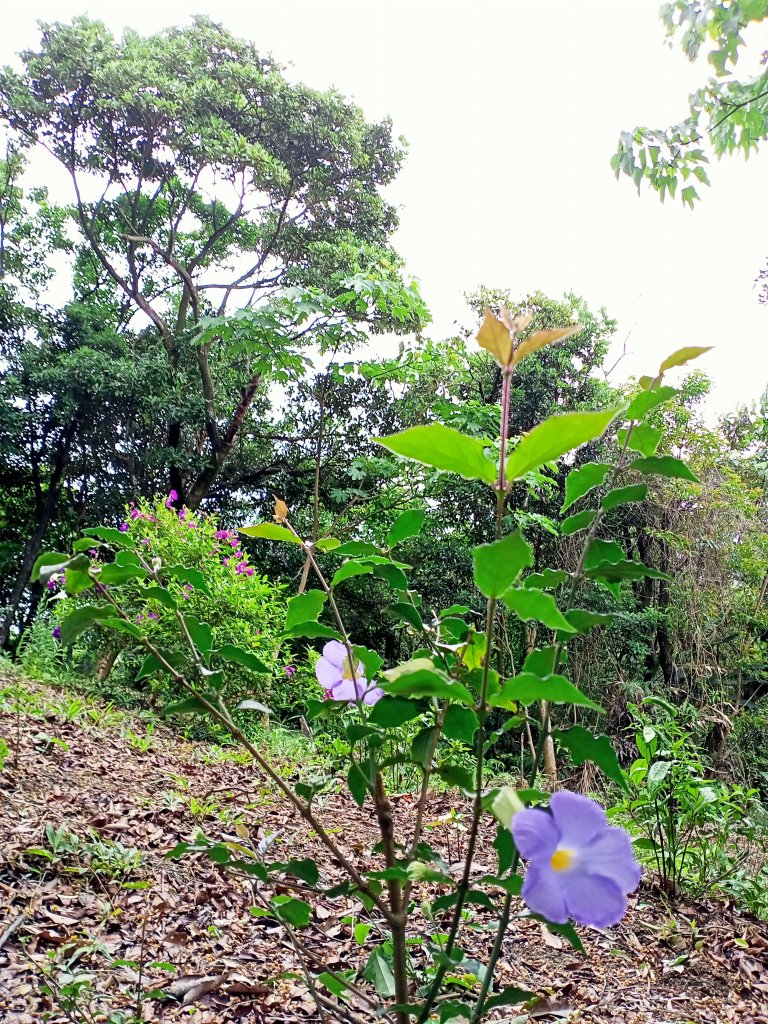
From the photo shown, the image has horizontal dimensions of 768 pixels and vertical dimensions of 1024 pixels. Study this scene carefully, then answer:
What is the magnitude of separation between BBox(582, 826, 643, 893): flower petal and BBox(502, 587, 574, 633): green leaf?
135 mm

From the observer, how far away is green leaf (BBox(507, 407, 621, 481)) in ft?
1.34

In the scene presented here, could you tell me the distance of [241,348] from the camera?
4.67m

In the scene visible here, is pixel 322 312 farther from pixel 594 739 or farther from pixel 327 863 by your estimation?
pixel 594 739

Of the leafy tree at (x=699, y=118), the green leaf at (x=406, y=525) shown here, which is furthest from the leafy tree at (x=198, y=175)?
the green leaf at (x=406, y=525)

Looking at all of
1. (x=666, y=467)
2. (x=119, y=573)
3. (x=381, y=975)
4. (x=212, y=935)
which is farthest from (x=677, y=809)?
(x=119, y=573)

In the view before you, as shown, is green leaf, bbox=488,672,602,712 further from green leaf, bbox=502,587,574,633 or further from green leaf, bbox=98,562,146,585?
green leaf, bbox=98,562,146,585

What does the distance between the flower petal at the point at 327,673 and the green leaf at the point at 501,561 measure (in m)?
0.31

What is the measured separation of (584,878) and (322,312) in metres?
4.42

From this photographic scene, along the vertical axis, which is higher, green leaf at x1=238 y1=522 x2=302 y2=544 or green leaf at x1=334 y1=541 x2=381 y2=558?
green leaf at x1=334 y1=541 x2=381 y2=558

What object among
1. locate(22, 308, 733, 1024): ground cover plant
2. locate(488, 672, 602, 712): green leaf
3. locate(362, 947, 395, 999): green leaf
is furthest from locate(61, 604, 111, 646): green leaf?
locate(362, 947, 395, 999): green leaf

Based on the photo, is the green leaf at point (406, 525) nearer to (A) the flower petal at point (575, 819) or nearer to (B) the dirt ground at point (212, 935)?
(A) the flower petal at point (575, 819)

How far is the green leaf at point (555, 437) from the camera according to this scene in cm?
41

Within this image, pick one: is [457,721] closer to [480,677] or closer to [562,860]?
[480,677]

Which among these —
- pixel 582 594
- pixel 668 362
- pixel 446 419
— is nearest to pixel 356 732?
pixel 668 362
